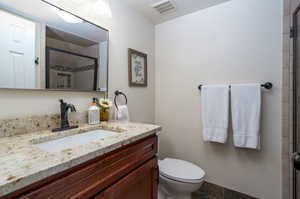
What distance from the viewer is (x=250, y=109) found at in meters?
1.36

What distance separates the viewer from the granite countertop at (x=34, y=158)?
42 cm

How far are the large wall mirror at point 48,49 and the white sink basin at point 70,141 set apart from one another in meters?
0.38

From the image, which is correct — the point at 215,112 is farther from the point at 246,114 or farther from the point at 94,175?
the point at 94,175

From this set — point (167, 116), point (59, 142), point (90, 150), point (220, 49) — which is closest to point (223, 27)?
point (220, 49)

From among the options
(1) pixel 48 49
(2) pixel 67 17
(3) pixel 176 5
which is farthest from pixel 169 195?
(3) pixel 176 5

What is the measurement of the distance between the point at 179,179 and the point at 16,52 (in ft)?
4.80

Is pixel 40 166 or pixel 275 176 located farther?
pixel 275 176

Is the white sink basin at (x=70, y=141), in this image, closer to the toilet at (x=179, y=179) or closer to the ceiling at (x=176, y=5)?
the toilet at (x=179, y=179)

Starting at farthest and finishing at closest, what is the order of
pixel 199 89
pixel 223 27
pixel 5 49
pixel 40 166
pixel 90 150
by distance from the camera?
pixel 199 89
pixel 223 27
pixel 5 49
pixel 90 150
pixel 40 166

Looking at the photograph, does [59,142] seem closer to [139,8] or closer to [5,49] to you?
[5,49]

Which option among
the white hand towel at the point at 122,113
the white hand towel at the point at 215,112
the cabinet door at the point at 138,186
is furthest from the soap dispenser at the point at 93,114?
the white hand towel at the point at 215,112

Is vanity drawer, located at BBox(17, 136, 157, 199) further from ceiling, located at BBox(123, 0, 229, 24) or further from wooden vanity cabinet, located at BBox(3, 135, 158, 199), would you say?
ceiling, located at BBox(123, 0, 229, 24)

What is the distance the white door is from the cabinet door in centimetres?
81

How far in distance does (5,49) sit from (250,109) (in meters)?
1.89
